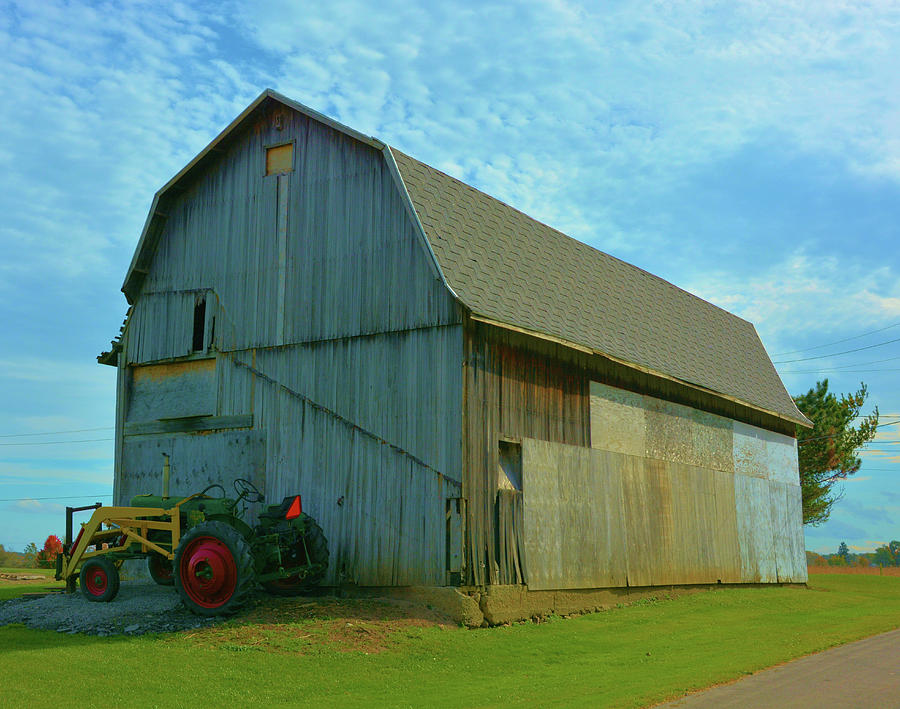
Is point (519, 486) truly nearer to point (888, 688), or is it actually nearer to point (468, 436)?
point (468, 436)

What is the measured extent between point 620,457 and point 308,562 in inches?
303

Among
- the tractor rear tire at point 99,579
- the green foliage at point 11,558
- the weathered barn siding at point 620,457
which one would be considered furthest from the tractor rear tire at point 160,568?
the green foliage at point 11,558

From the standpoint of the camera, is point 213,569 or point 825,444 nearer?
point 213,569

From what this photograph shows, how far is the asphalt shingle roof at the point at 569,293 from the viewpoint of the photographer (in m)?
17.7

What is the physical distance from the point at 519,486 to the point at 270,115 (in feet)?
32.3

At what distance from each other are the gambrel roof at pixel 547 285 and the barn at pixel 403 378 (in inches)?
3.3

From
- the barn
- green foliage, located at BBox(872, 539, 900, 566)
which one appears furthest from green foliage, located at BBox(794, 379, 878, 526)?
the barn

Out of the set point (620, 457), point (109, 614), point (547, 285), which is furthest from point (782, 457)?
point (109, 614)

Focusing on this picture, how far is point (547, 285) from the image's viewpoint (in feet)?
66.0

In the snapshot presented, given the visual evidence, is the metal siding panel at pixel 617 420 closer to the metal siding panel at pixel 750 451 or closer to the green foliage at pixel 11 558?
the metal siding panel at pixel 750 451

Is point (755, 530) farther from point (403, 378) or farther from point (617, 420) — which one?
point (403, 378)

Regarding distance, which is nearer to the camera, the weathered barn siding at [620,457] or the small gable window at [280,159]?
the weathered barn siding at [620,457]

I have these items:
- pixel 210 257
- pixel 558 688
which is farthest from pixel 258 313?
pixel 558 688

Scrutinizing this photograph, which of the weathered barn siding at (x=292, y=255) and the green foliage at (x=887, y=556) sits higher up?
the weathered barn siding at (x=292, y=255)
